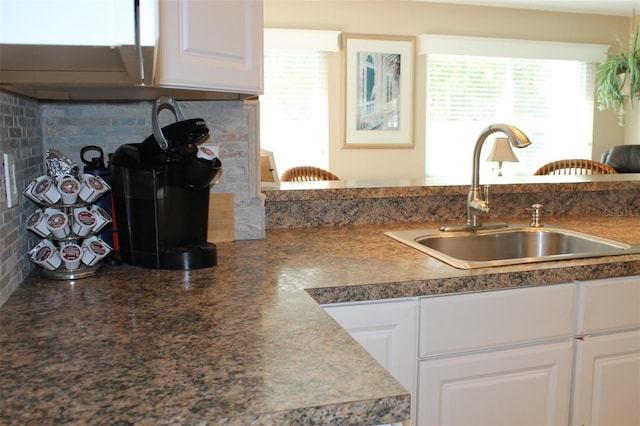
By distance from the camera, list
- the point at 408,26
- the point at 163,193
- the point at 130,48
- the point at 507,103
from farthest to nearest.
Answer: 1. the point at 507,103
2. the point at 408,26
3. the point at 163,193
4. the point at 130,48

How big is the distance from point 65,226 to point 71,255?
0.07m

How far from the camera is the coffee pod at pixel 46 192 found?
1.29 metres

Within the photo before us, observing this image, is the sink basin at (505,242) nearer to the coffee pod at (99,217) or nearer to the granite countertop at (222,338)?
the granite countertop at (222,338)

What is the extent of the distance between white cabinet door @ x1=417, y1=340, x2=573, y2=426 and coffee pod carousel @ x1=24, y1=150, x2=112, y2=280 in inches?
32.3

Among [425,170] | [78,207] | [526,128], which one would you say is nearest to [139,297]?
[78,207]

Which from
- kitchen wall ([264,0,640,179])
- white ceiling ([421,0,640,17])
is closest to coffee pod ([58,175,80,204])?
kitchen wall ([264,0,640,179])

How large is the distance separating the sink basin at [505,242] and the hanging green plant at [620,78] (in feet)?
14.8

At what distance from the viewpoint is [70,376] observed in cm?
79

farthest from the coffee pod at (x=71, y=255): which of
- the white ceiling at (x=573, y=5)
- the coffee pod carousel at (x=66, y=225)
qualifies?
the white ceiling at (x=573, y=5)

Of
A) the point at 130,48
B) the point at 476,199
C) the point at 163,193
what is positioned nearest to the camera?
the point at 130,48

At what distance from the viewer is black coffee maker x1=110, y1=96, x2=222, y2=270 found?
54.8 inches

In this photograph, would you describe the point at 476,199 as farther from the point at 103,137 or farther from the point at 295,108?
the point at 295,108

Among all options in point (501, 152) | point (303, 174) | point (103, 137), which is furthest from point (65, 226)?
point (501, 152)

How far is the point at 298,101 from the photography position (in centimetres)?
550
